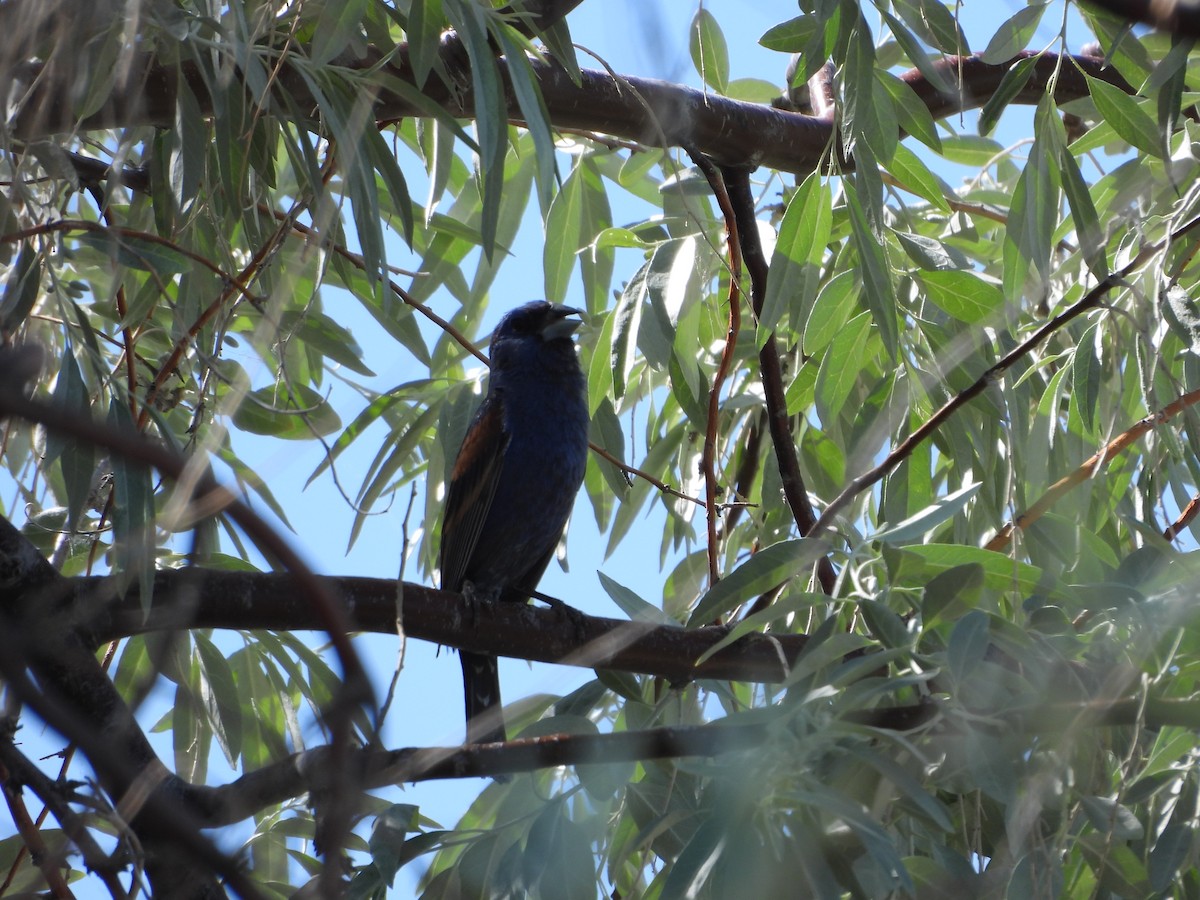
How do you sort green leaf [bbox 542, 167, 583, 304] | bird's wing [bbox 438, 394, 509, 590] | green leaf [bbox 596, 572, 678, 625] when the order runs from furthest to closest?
bird's wing [bbox 438, 394, 509, 590] → green leaf [bbox 542, 167, 583, 304] → green leaf [bbox 596, 572, 678, 625]

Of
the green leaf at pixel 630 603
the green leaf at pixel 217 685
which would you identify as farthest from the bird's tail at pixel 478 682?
the green leaf at pixel 630 603

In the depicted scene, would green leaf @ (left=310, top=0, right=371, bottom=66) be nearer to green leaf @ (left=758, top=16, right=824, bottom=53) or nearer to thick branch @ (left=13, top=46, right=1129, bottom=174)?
thick branch @ (left=13, top=46, right=1129, bottom=174)

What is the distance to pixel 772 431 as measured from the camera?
267 cm

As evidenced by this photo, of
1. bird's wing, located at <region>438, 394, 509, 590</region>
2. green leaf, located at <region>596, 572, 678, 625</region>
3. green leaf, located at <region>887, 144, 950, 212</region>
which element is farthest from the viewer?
bird's wing, located at <region>438, 394, 509, 590</region>

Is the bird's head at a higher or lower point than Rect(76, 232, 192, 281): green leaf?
higher

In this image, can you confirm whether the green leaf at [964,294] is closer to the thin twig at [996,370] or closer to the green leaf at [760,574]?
the thin twig at [996,370]

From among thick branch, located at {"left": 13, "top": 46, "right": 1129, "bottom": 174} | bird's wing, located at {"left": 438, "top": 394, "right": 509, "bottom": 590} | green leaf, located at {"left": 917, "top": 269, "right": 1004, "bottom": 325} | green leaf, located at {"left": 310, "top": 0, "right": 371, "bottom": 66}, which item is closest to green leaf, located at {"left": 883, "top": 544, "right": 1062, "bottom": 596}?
green leaf, located at {"left": 917, "top": 269, "right": 1004, "bottom": 325}

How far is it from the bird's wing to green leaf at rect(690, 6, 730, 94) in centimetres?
143

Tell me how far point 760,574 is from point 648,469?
1.54 metres

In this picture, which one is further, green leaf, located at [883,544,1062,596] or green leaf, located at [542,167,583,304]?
green leaf, located at [542,167,583,304]

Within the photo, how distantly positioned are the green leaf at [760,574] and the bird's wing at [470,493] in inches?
73.5

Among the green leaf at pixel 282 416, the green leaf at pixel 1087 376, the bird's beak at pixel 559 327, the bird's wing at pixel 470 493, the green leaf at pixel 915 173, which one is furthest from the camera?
the bird's beak at pixel 559 327

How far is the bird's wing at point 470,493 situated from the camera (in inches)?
152

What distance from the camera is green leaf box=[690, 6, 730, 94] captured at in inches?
111
